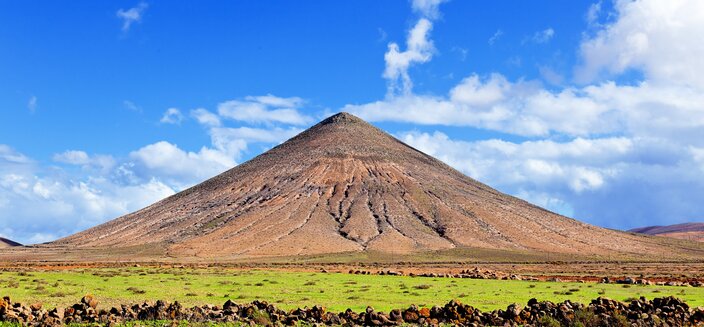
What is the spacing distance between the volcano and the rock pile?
336 feet

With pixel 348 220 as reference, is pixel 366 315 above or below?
below

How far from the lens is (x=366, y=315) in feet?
88.0

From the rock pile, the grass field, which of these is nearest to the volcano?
the grass field

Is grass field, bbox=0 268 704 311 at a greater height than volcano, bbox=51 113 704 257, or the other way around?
volcano, bbox=51 113 704 257

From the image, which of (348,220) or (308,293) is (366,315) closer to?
(308,293)

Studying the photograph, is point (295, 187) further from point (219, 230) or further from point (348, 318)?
point (348, 318)

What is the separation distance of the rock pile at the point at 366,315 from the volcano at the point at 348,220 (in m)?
102

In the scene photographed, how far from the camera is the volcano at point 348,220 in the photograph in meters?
141

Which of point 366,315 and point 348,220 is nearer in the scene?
point 366,315

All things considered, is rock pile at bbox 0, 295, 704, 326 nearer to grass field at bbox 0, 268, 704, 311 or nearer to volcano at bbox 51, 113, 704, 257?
grass field at bbox 0, 268, 704, 311

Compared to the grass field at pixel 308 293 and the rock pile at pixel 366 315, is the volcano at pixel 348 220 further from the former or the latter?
the rock pile at pixel 366 315

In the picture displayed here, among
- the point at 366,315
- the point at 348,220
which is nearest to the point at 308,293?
the point at 366,315

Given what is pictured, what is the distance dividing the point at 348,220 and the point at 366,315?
12886 centimetres

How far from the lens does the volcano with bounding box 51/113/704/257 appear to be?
14125 cm
